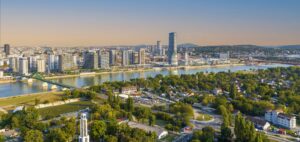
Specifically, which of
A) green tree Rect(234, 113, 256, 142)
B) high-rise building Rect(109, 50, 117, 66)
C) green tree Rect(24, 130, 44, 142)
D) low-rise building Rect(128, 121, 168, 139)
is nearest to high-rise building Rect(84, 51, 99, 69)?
high-rise building Rect(109, 50, 117, 66)

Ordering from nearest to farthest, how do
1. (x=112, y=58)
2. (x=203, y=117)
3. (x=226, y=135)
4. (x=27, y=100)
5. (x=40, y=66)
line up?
(x=226, y=135) < (x=203, y=117) < (x=27, y=100) < (x=40, y=66) < (x=112, y=58)

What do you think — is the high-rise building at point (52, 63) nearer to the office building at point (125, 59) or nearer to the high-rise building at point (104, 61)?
the high-rise building at point (104, 61)

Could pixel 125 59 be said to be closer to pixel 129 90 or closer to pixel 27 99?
pixel 129 90

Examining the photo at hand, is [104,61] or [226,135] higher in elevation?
[104,61]

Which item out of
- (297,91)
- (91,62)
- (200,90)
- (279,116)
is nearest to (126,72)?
(91,62)

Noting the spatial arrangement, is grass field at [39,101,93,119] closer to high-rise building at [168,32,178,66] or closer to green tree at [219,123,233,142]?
green tree at [219,123,233,142]

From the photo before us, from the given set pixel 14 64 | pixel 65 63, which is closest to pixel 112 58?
pixel 65 63

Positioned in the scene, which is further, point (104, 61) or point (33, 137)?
point (104, 61)
